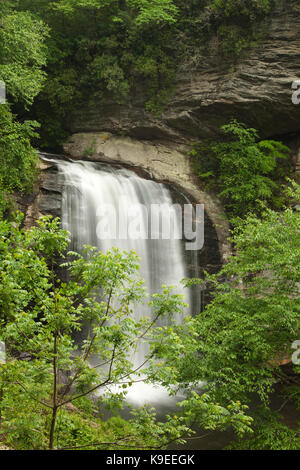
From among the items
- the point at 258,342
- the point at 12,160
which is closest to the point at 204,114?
the point at 12,160

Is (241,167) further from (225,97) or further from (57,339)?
(57,339)

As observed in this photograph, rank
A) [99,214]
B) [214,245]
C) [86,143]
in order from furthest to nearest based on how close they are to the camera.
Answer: [86,143] → [214,245] → [99,214]

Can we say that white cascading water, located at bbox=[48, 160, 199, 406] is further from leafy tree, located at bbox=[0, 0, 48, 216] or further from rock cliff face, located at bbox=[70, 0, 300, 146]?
rock cliff face, located at bbox=[70, 0, 300, 146]

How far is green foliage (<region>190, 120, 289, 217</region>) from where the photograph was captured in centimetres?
1800

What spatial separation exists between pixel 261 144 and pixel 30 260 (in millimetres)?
15436

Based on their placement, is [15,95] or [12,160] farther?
[15,95]

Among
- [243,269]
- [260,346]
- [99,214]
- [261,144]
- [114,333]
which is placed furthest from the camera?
[261,144]

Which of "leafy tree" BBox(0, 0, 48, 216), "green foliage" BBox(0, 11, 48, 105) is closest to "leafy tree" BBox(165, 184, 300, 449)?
"leafy tree" BBox(0, 0, 48, 216)

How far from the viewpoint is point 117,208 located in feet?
51.2

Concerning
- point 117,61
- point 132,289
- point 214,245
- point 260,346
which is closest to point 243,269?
point 260,346

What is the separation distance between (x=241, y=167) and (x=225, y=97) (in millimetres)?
3111

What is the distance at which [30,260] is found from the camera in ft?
17.5

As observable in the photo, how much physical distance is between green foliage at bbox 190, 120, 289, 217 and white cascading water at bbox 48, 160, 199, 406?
2.87 m

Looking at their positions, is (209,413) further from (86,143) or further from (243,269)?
(86,143)
